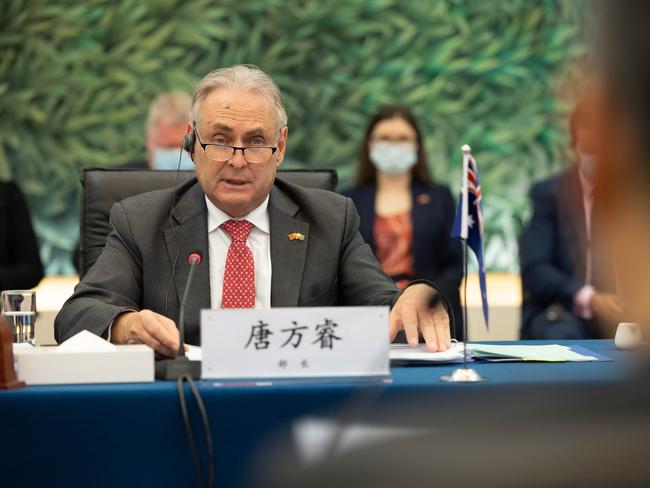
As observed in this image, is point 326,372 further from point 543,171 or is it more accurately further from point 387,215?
point 543,171

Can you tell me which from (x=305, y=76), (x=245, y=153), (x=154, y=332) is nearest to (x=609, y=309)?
(x=154, y=332)

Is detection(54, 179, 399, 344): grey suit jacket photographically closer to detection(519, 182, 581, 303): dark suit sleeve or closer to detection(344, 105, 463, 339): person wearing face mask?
detection(519, 182, 581, 303): dark suit sleeve

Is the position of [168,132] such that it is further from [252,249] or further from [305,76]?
[252,249]

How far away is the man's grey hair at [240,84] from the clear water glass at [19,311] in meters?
0.73

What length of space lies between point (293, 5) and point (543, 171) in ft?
5.75

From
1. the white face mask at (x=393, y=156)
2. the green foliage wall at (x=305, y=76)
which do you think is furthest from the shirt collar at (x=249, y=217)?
the green foliage wall at (x=305, y=76)

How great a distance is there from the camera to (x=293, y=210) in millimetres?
2762

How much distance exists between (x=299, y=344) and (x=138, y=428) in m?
0.30

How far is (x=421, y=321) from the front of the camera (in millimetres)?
2127

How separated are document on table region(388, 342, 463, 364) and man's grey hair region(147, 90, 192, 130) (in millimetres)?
2745

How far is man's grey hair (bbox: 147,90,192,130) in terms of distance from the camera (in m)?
4.70

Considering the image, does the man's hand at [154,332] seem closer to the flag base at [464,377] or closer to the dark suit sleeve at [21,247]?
A: the flag base at [464,377]

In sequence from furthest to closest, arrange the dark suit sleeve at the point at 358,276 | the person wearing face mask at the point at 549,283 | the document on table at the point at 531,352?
the person wearing face mask at the point at 549,283 → the dark suit sleeve at the point at 358,276 → the document on table at the point at 531,352

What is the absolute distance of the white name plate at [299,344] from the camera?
5.60 feet
